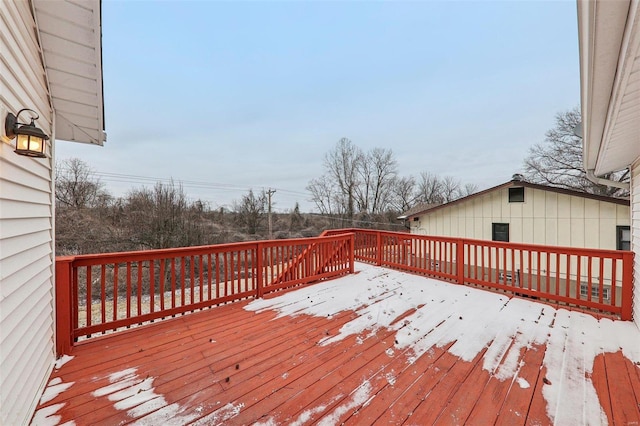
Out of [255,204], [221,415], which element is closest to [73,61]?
[221,415]

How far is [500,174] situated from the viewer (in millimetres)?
27234

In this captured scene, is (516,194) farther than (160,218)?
No

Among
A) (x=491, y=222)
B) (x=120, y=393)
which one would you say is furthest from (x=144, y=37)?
(x=491, y=222)

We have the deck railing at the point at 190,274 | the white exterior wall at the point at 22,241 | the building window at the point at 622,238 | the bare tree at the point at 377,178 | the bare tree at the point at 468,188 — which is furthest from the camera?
the bare tree at the point at 468,188

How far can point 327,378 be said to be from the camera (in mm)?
2027

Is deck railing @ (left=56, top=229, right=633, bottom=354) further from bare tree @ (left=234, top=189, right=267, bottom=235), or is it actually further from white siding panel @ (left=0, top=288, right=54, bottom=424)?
bare tree @ (left=234, top=189, right=267, bottom=235)

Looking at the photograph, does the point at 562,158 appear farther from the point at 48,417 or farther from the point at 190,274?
the point at 48,417

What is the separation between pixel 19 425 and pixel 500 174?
3356 cm

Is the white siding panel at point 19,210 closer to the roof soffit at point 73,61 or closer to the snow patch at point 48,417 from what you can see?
the roof soffit at point 73,61

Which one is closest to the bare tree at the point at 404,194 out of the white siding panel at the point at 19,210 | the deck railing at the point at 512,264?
the deck railing at the point at 512,264

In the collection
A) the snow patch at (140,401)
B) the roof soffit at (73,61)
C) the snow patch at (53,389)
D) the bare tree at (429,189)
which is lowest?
the snow patch at (140,401)

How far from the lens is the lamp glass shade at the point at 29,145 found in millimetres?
1480

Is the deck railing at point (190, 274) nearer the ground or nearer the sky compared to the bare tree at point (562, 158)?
nearer the ground

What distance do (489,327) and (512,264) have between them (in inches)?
60.6
